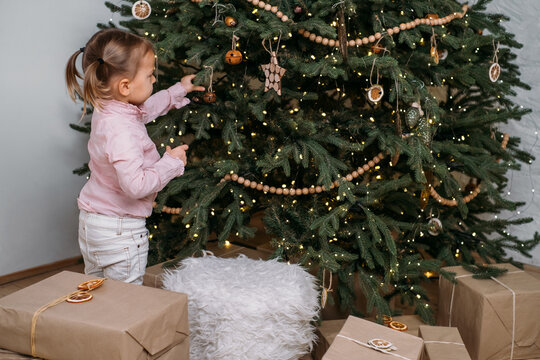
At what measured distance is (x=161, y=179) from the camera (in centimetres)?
147

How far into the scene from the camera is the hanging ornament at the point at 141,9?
197cm

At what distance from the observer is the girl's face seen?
150 cm

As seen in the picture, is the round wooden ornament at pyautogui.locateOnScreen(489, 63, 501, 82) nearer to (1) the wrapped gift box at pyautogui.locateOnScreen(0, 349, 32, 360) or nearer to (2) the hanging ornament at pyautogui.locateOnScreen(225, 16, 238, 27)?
(2) the hanging ornament at pyautogui.locateOnScreen(225, 16, 238, 27)

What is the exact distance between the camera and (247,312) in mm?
1445

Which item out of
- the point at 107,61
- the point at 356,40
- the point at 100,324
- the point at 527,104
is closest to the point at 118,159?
the point at 107,61

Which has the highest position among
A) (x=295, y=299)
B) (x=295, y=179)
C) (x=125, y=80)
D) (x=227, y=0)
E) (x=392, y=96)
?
(x=227, y=0)

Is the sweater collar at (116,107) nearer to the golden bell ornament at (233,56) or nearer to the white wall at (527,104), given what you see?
the golden bell ornament at (233,56)

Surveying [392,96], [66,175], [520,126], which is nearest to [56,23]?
[66,175]

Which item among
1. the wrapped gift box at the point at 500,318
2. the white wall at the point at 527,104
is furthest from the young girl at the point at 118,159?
the white wall at the point at 527,104

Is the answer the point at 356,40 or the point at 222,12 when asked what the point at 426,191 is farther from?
the point at 222,12

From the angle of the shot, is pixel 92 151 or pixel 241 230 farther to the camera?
pixel 241 230

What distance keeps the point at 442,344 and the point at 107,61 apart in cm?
134

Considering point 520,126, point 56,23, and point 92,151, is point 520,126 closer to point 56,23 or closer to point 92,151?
point 92,151

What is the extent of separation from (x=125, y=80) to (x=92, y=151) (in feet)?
0.80
